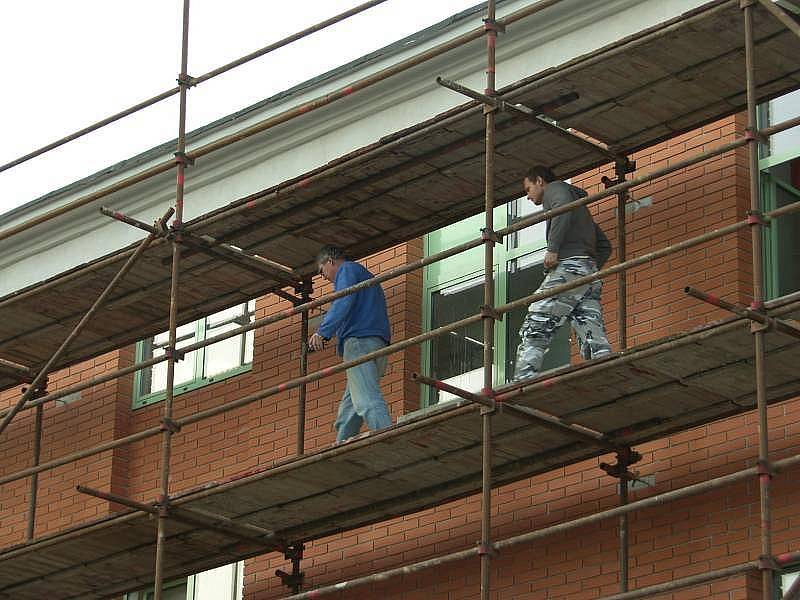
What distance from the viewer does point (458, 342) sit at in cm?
1981

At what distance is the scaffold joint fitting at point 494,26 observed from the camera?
17219 mm

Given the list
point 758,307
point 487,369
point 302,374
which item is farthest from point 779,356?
point 302,374

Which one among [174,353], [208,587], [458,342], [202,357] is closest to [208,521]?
[174,353]

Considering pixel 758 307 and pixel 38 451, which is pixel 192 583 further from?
pixel 758 307

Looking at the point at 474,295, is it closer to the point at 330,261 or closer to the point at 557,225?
the point at 330,261

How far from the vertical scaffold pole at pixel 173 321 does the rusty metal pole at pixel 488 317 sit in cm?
278

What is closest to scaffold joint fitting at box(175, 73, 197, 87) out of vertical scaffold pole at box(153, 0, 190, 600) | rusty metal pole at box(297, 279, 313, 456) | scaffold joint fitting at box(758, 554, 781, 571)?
vertical scaffold pole at box(153, 0, 190, 600)

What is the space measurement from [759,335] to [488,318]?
2281 millimetres

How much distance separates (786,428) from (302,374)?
4.65m

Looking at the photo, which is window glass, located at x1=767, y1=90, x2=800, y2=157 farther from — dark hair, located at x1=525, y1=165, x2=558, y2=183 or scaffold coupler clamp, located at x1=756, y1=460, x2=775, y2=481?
scaffold coupler clamp, located at x1=756, y1=460, x2=775, y2=481

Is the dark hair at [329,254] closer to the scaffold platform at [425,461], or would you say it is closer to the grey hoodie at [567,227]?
the scaffold platform at [425,461]

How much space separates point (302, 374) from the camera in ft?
64.3

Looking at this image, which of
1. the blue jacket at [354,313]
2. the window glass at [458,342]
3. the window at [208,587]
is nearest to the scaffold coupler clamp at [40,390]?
the window at [208,587]

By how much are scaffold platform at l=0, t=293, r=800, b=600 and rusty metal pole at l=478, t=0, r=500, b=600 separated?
186 millimetres
